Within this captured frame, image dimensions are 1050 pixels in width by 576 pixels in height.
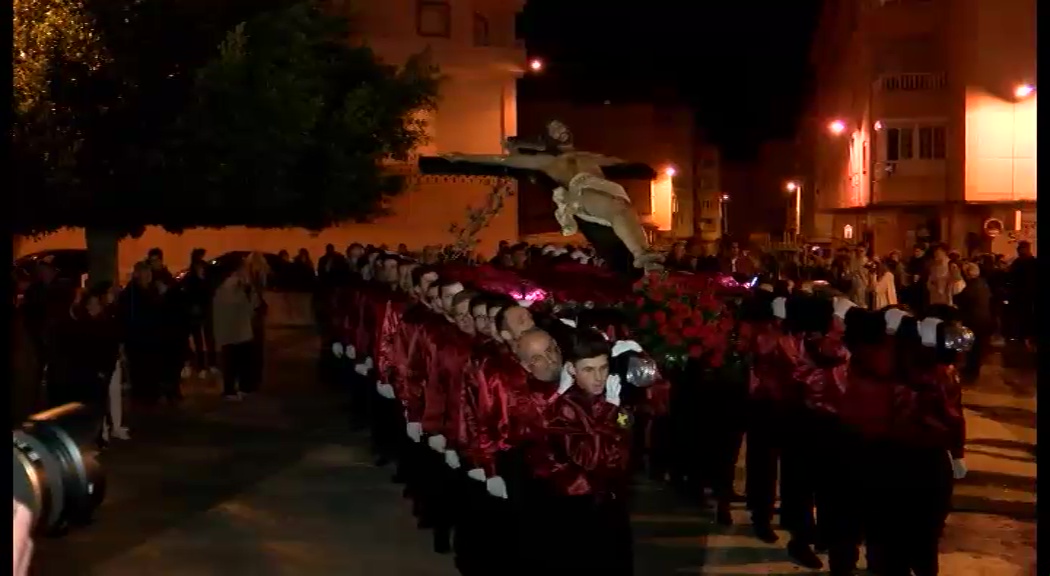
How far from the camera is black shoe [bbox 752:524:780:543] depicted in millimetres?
7512

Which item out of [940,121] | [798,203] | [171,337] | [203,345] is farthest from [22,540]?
[798,203]

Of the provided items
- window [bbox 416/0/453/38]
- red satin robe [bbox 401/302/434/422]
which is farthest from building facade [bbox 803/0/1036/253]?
red satin robe [bbox 401/302/434/422]

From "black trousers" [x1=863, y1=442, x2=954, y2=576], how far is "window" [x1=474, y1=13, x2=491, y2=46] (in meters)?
26.4

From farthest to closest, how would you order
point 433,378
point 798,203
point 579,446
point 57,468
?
point 798,203, point 433,378, point 579,446, point 57,468

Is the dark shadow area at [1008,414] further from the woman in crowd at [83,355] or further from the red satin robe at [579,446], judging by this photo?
the woman in crowd at [83,355]

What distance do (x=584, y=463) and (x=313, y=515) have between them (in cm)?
362

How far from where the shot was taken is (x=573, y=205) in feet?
36.5

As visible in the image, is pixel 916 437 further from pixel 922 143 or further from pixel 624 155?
pixel 624 155

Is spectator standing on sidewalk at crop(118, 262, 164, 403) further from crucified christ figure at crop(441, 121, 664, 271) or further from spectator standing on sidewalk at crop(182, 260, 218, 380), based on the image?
crucified christ figure at crop(441, 121, 664, 271)

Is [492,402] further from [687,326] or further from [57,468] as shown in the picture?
[57,468]

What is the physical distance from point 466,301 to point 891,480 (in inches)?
101

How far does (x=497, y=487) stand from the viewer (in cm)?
585

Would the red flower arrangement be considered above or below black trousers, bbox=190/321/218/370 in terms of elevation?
above

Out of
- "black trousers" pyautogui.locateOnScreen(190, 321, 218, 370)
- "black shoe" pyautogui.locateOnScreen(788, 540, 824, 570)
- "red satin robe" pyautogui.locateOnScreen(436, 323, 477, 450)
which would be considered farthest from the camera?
"black trousers" pyautogui.locateOnScreen(190, 321, 218, 370)
